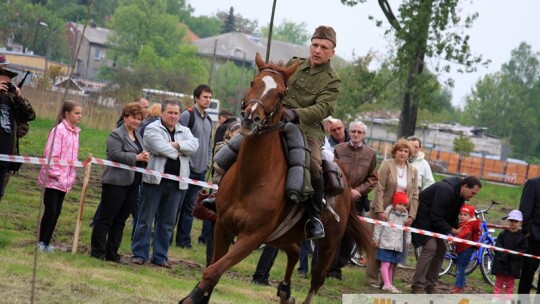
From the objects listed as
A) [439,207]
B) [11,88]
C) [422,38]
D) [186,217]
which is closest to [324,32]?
[11,88]

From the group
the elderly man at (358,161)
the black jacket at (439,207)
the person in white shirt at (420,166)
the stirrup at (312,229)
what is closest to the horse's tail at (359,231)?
the stirrup at (312,229)

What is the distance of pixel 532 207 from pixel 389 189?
227cm

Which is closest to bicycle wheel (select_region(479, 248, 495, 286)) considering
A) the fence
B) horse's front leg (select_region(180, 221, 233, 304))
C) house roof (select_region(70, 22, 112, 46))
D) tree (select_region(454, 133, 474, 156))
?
horse's front leg (select_region(180, 221, 233, 304))


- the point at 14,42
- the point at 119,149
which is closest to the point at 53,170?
the point at 119,149

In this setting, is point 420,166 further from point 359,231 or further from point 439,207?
point 359,231

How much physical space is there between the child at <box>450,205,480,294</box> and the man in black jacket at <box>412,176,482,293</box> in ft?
2.56

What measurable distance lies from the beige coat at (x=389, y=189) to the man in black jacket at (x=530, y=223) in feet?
5.60

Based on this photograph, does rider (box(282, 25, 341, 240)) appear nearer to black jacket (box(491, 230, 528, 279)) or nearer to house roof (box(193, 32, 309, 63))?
black jacket (box(491, 230, 528, 279))

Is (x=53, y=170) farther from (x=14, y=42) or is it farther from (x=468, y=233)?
(x=14, y=42)

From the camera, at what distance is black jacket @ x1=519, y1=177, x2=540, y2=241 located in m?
14.5

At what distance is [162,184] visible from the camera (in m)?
13.4

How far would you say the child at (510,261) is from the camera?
15.1 m

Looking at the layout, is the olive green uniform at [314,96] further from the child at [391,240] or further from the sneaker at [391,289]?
the sneaker at [391,289]

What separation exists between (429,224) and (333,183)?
4.46 metres
